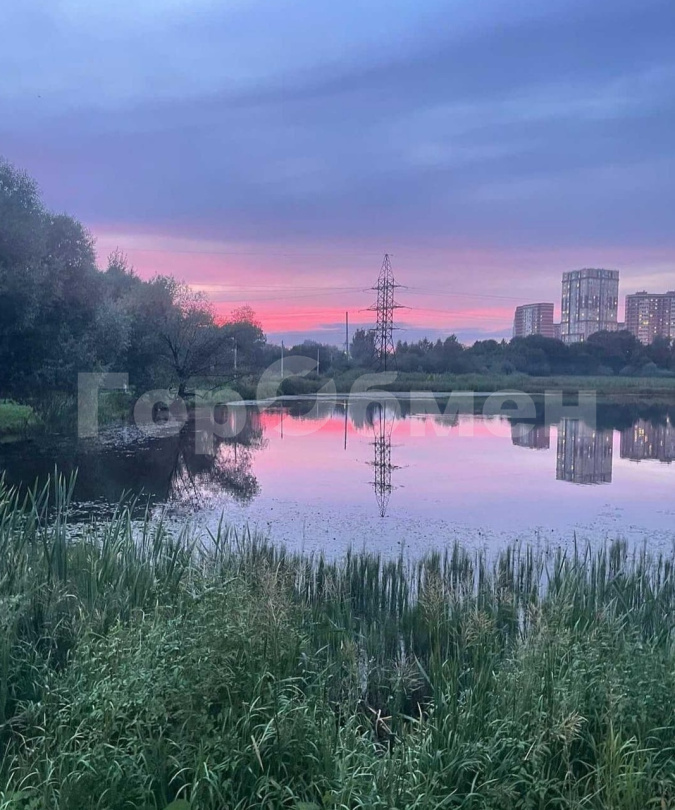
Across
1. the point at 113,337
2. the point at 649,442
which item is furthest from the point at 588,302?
the point at 113,337

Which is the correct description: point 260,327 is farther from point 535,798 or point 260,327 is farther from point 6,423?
point 535,798

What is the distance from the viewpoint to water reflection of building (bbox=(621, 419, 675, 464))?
16.3 m

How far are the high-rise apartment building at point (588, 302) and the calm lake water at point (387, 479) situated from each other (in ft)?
153

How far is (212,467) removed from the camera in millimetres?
13680

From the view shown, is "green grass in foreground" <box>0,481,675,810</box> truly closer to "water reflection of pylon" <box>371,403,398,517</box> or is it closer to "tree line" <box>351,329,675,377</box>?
"water reflection of pylon" <box>371,403,398,517</box>

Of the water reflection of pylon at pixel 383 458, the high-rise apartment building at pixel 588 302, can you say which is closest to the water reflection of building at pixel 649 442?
the water reflection of pylon at pixel 383 458

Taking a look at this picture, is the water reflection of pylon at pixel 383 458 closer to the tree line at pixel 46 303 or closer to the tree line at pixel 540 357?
the tree line at pixel 46 303

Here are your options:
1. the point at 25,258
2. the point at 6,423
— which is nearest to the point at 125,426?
the point at 6,423

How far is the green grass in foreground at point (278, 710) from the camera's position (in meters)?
2.65

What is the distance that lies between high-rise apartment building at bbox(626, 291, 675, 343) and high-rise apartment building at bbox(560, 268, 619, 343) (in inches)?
187

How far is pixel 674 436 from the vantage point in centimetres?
2045

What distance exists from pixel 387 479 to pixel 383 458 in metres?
2.77

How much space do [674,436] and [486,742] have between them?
19.6 m

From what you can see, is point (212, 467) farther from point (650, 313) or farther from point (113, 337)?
point (650, 313)
